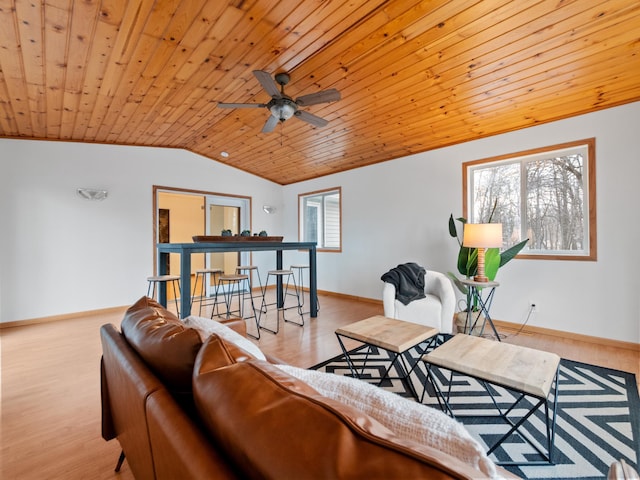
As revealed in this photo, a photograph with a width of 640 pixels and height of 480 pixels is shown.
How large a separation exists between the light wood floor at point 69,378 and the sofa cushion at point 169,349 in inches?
37.7

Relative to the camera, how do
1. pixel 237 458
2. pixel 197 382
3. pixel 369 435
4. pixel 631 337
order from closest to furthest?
pixel 369 435 → pixel 237 458 → pixel 197 382 → pixel 631 337

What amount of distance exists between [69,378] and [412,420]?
9.92 feet

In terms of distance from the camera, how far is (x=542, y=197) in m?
3.40

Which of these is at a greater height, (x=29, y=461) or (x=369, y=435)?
(x=369, y=435)

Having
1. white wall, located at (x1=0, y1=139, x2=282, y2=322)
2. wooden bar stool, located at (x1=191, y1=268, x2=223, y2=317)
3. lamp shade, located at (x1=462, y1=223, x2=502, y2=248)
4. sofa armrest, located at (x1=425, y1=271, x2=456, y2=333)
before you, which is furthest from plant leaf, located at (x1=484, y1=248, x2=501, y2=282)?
white wall, located at (x1=0, y1=139, x2=282, y2=322)

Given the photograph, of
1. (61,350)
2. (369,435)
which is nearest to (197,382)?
(369,435)

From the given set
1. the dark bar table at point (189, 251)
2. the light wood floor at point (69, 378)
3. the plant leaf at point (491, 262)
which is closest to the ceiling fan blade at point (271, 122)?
the dark bar table at point (189, 251)

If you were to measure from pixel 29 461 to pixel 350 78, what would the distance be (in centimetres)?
365

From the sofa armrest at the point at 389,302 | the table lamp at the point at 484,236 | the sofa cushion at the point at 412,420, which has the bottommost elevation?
the sofa armrest at the point at 389,302

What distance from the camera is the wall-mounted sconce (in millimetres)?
4191

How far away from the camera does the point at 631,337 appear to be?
283 centimetres

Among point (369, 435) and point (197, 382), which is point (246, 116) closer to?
point (197, 382)

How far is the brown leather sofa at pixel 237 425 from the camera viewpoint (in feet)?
1.33

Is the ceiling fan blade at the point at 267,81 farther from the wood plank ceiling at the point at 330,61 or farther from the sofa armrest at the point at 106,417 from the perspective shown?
the sofa armrest at the point at 106,417
